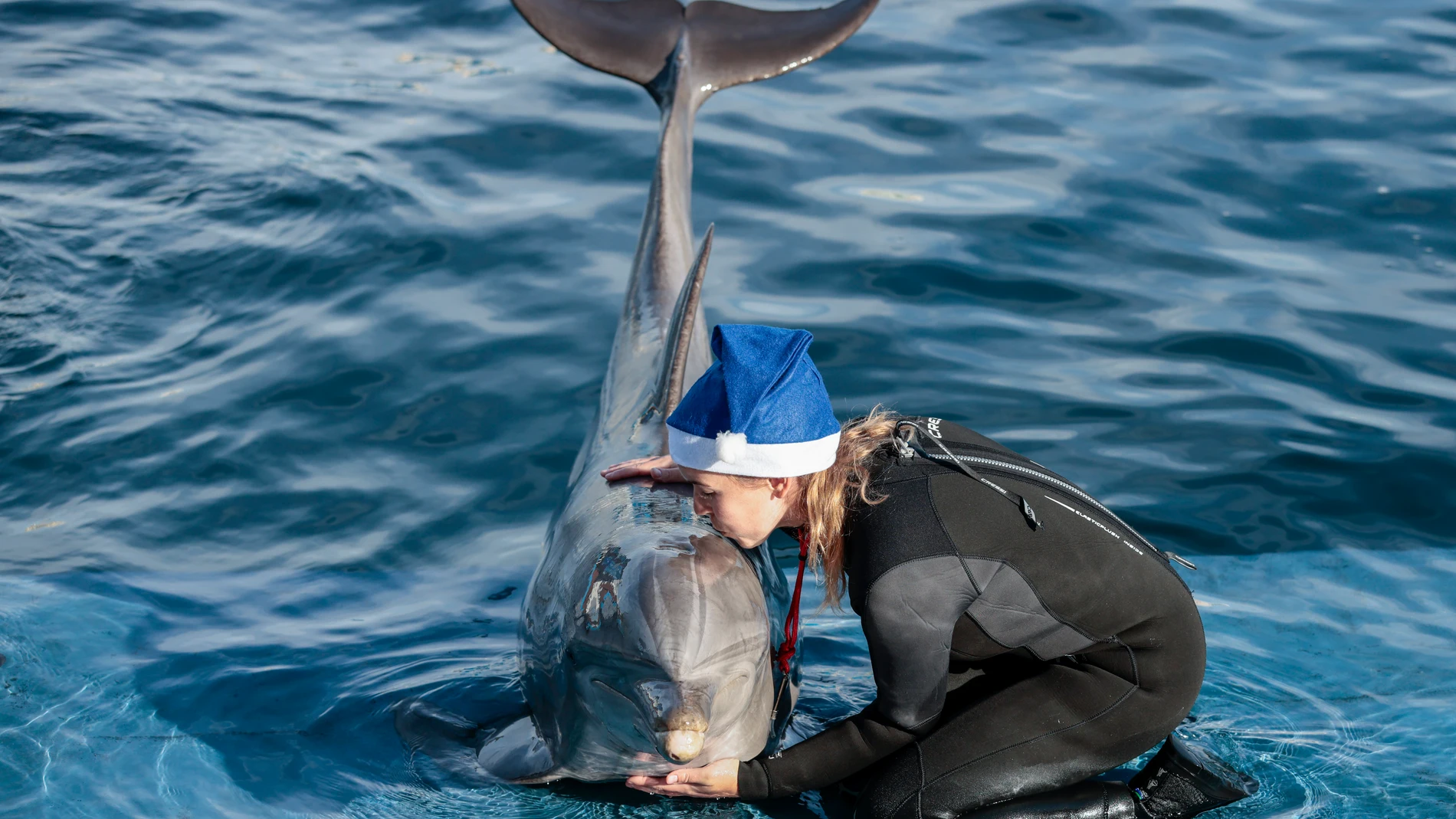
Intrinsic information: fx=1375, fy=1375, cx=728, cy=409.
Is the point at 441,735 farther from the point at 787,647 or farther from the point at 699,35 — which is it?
the point at 699,35

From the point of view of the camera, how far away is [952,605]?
3381mm

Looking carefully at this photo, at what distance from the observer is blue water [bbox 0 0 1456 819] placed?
15.1ft

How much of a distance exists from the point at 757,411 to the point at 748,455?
0.11 metres

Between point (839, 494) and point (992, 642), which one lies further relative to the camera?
point (992, 642)

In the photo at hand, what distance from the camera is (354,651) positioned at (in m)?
4.98

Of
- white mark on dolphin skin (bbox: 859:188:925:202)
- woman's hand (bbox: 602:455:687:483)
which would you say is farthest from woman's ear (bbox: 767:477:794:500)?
white mark on dolphin skin (bbox: 859:188:925:202)

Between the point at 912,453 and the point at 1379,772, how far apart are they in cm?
188

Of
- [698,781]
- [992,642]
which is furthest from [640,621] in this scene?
[992,642]

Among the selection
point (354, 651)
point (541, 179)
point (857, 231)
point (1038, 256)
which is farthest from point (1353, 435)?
point (541, 179)

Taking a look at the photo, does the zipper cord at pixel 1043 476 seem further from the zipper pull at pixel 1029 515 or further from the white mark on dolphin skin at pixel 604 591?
the white mark on dolphin skin at pixel 604 591

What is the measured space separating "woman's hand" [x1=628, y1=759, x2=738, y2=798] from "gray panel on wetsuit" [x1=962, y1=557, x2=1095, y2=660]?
28.7 inches

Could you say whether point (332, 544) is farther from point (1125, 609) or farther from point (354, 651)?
point (1125, 609)

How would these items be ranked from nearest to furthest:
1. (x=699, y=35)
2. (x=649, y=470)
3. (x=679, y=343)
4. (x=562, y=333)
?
(x=649, y=470) < (x=679, y=343) < (x=699, y=35) < (x=562, y=333)

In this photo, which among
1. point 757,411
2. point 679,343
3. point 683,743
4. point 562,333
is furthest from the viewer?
point 562,333
